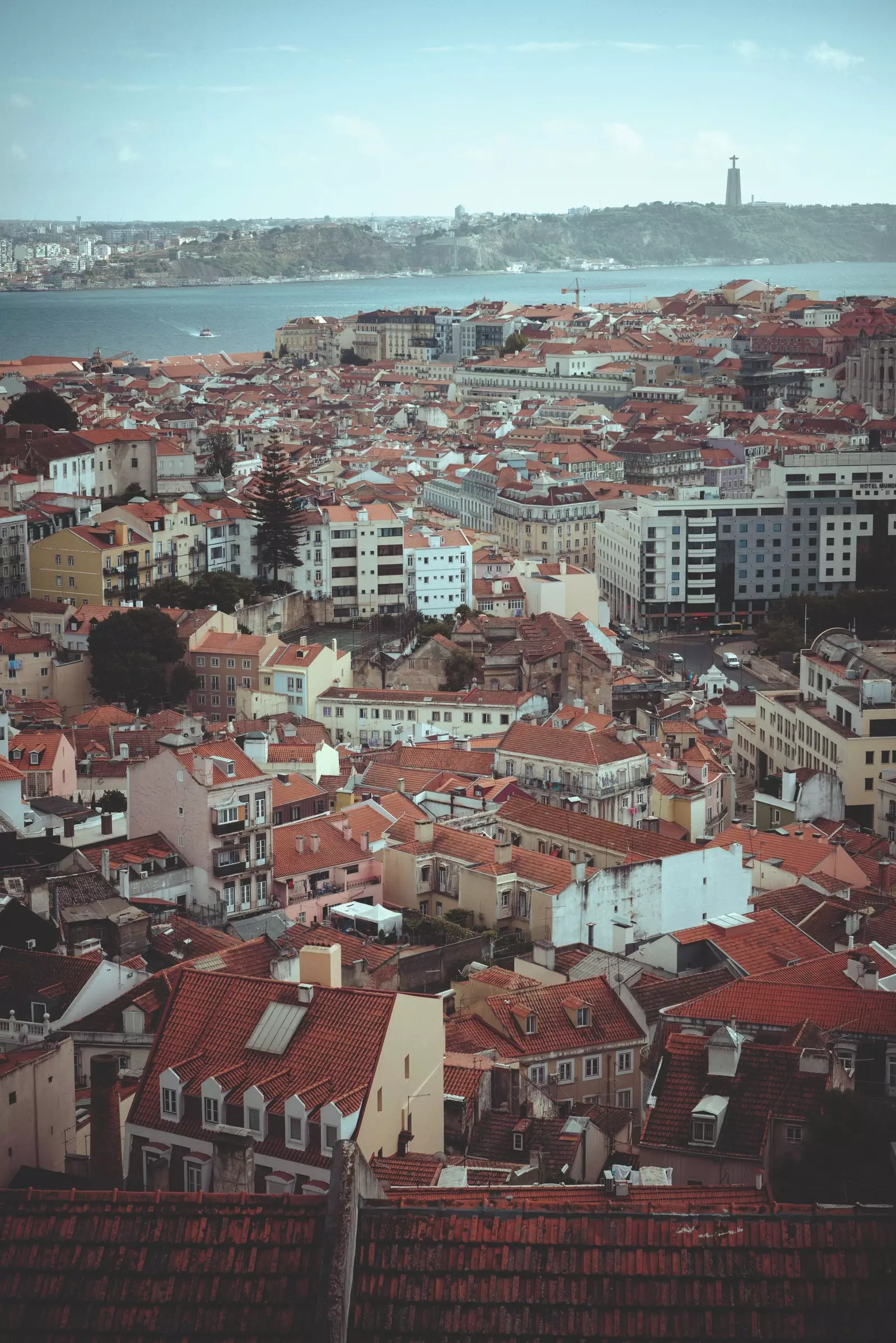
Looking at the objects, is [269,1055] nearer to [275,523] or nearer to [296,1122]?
[296,1122]

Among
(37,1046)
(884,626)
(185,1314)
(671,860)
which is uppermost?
(185,1314)

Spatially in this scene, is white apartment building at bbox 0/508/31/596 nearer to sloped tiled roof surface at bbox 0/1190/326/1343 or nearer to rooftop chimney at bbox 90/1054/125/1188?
rooftop chimney at bbox 90/1054/125/1188

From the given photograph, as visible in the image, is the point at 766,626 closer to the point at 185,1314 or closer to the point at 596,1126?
the point at 596,1126


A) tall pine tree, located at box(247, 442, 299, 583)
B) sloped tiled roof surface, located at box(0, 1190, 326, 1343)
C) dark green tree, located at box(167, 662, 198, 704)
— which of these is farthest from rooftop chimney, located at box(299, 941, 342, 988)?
tall pine tree, located at box(247, 442, 299, 583)

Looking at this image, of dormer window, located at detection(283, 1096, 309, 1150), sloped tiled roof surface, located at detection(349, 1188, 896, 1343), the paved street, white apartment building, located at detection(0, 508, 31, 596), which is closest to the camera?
sloped tiled roof surface, located at detection(349, 1188, 896, 1343)

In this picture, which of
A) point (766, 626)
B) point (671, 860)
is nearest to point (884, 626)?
point (766, 626)

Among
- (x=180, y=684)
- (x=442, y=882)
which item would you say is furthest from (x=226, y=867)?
(x=180, y=684)
